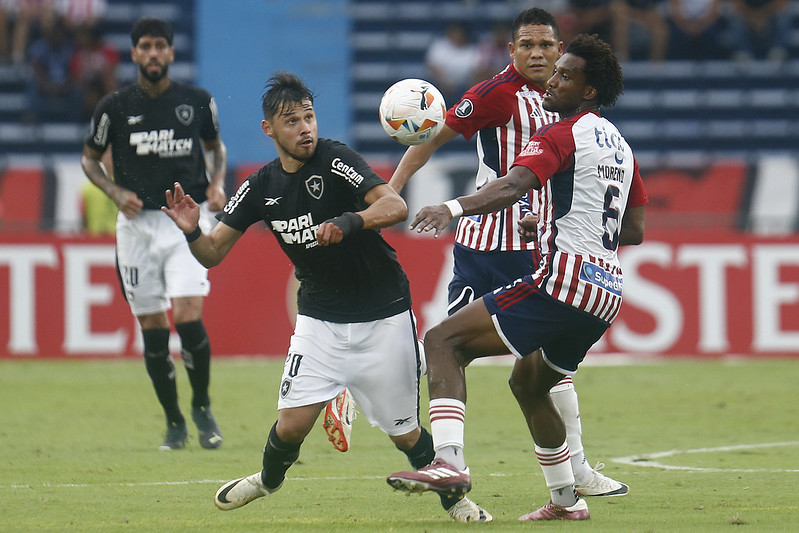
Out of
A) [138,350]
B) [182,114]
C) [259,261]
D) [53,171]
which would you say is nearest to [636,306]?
[259,261]

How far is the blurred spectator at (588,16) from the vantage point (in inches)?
750

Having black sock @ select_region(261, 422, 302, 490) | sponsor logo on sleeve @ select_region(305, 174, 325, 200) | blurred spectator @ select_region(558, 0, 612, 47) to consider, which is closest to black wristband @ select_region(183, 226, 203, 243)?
sponsor logo on sleeve @ select_region(305, 174, 325, 200)

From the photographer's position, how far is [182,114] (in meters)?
9.03

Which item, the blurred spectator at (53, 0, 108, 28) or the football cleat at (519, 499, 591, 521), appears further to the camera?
the blurred spectator at (53, 0, 108, 28)

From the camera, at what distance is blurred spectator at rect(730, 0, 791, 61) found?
19.9 m

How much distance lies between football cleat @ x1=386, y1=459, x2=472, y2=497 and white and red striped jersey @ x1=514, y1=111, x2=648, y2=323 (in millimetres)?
939

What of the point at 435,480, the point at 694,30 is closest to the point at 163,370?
the point at 435,480

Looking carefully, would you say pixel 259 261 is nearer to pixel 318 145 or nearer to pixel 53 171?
pixel 53 171

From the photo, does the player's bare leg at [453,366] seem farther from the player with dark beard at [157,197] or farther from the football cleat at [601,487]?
the player with dark beard at [157,197]

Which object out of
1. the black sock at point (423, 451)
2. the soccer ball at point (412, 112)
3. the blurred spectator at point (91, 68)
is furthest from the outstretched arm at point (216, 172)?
the blurred spectator at point (91, 68)

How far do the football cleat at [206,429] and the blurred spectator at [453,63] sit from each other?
10.8m

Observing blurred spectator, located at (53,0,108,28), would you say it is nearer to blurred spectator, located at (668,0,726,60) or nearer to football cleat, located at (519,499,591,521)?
blurred spectator, located at (668,0,726,60)

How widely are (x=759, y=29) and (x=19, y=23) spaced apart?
1179 cm

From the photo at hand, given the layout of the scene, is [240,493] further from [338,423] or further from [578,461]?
[578,461]
